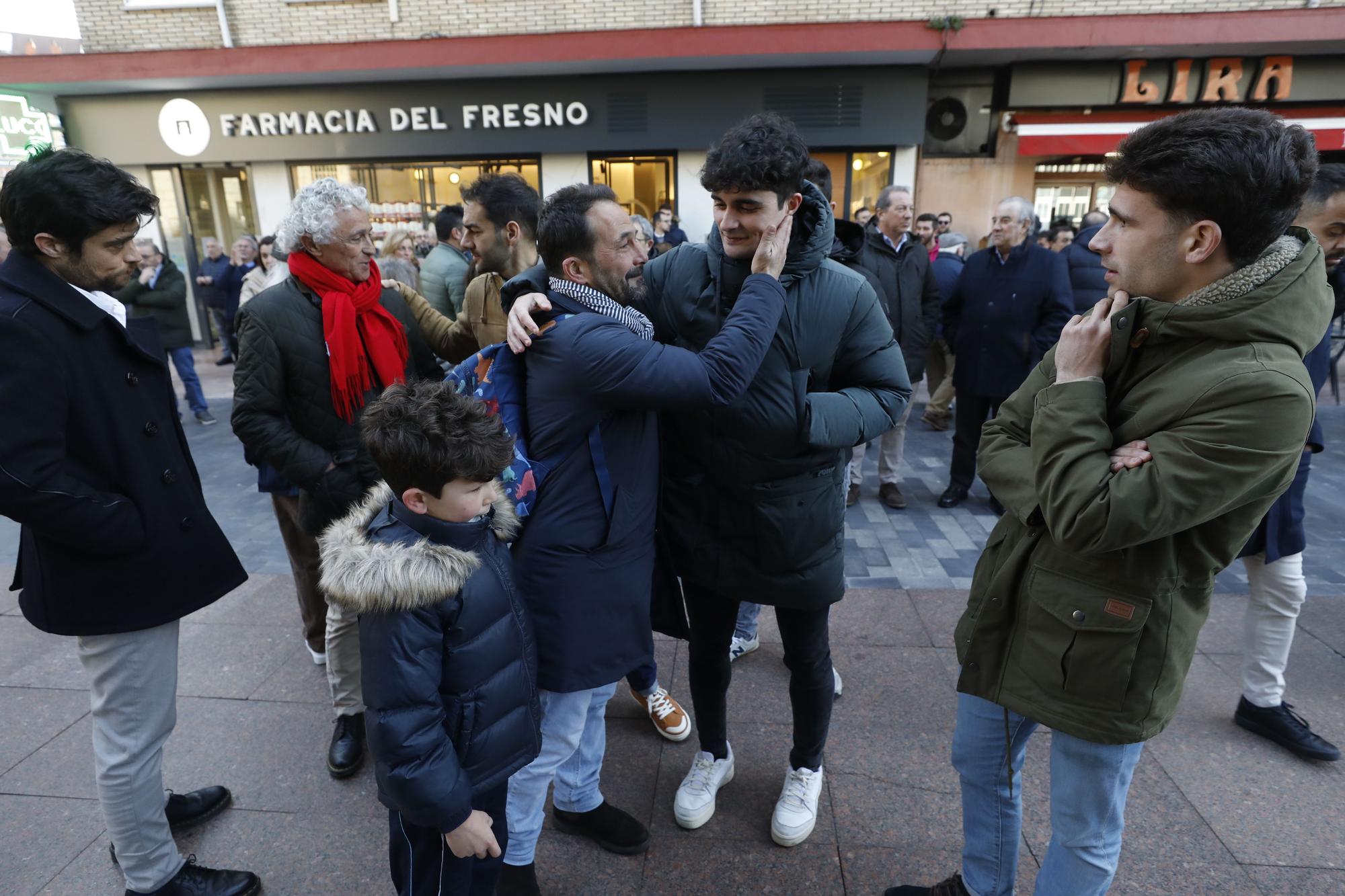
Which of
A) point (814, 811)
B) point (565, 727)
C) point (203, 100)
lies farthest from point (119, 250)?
point (203, 100)

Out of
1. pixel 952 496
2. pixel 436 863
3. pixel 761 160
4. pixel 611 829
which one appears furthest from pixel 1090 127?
pixel 436 863

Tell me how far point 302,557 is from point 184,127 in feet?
40.2

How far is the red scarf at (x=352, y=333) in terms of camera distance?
2.63 m

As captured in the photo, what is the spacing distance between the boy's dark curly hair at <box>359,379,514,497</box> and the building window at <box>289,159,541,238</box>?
447 inches

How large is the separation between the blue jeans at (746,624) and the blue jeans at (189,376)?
23.0 ft

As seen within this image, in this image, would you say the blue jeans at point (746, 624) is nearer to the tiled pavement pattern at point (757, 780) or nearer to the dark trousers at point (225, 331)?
the tiled pavement pattern at point (757, 780)

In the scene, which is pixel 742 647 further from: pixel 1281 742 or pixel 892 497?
pixel 892 497

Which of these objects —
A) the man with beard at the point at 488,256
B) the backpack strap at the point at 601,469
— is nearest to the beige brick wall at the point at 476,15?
the man with beard at the point at 488,256

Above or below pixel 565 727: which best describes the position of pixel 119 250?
above

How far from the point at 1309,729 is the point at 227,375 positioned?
12.2 meters

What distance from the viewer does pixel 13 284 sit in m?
1.80

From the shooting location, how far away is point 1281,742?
2818 millimetres

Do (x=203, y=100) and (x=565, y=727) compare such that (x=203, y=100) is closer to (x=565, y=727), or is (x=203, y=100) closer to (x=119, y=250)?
(x=119, y=250)

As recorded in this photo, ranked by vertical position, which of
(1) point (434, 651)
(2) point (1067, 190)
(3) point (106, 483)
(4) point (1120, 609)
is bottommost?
(1) point (434, 651)
